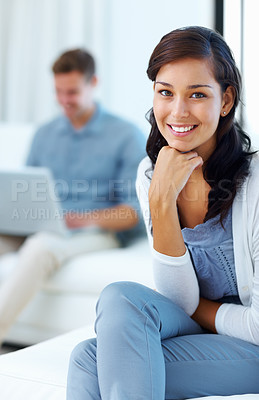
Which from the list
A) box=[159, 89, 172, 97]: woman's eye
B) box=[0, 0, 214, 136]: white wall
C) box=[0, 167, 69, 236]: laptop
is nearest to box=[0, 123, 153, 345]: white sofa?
box=[0, 167, 69, 236]: laptop

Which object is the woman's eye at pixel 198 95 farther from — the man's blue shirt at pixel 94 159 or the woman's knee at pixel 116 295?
the man's blue shirt at pixel 94 159

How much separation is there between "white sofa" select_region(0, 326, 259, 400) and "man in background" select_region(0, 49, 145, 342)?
2.77 feet

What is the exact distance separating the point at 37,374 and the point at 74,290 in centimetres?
94

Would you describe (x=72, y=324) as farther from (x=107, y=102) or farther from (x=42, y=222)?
(x=107, y=102)

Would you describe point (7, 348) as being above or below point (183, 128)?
below

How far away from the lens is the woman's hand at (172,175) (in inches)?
52.8

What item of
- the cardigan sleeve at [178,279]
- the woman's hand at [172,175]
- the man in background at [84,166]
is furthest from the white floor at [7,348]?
the woman's hand at [172,175]

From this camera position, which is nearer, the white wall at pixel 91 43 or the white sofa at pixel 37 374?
the white sofa at pixel 37 374

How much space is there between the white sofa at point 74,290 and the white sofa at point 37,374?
2.34 feet

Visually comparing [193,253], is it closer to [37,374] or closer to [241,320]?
[241,320]

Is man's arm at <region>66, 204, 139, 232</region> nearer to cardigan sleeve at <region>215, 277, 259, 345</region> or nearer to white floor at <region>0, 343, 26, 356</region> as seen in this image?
white floor at <region>0, 343, 26, 356</region>

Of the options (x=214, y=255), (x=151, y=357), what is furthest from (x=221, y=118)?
(x=151, y=357)

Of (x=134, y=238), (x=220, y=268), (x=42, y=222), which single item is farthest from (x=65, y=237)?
(x=220, y=268)

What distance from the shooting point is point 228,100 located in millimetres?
1367
